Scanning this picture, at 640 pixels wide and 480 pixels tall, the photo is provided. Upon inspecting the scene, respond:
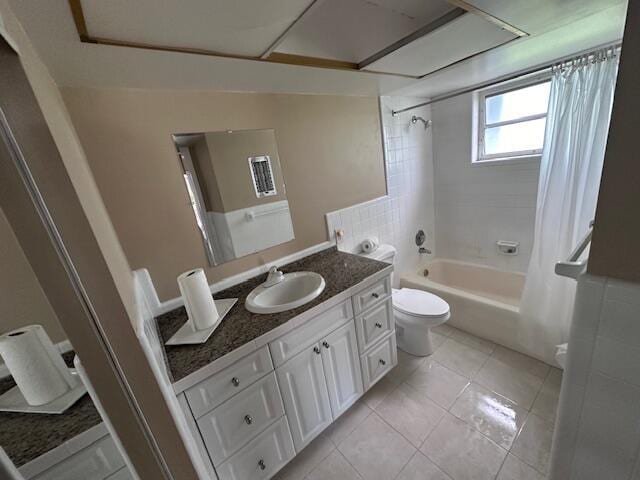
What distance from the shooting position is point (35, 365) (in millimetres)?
625

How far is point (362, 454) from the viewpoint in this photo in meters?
1.34

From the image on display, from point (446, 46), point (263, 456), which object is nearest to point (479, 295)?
point (446, 46)

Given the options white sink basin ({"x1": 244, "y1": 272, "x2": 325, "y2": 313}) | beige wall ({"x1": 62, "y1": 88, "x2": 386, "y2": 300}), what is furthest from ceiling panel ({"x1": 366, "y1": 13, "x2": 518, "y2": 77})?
white sink basin ({"x1": 244, "y1": 272, "x2": 325, "y2": 313})

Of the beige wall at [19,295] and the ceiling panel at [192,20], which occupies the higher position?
Result: the ceiling panel at [192,20]

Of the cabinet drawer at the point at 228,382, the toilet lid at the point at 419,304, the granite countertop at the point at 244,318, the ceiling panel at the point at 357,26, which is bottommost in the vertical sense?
the toilet lid at the point at 419,304

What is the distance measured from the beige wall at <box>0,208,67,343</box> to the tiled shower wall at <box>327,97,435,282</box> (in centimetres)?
155

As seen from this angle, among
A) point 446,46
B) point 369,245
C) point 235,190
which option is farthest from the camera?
point 369,245

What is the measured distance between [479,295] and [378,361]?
5.05 ft

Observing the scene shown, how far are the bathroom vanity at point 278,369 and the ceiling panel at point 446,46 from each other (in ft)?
3.74

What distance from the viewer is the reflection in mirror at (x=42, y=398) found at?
521 millimetres

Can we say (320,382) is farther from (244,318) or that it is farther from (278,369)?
(244,318)

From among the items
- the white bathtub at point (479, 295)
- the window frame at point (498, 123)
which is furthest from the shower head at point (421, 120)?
the white bathtub at point (479, 295)

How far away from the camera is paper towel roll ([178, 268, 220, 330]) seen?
107 cm

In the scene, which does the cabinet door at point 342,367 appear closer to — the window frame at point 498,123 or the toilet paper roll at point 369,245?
the toilet paper roll at point 369,245
